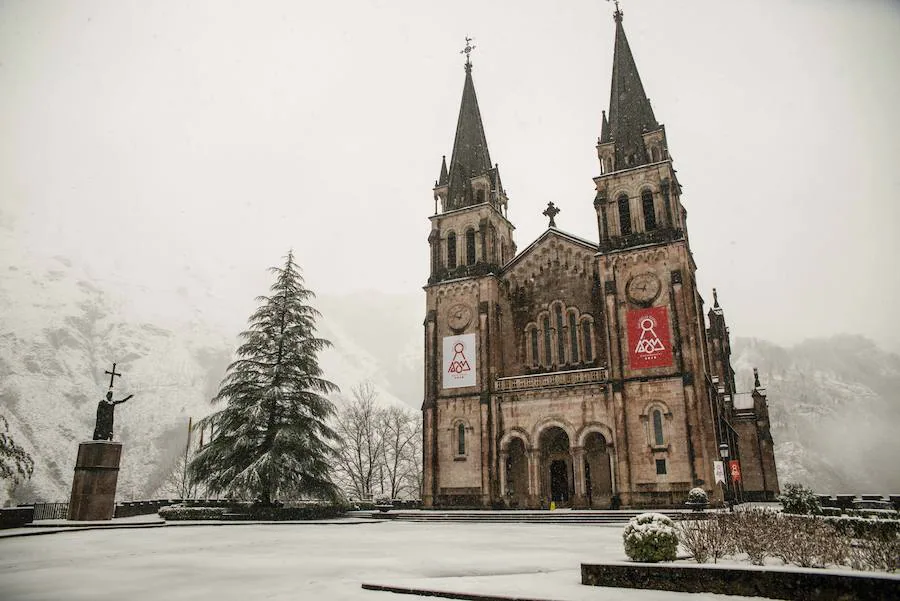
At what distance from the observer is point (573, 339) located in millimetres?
39969

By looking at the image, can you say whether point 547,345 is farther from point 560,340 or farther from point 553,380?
point 553,380

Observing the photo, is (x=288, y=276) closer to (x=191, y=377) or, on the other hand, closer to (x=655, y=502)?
(x=655, y=502)

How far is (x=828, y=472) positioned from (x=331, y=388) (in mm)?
131338

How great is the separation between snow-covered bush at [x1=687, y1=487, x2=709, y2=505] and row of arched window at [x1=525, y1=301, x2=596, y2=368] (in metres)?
11.3

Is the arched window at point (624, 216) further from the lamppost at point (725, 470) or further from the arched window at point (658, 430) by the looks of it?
the lamppost at point (725, 470)

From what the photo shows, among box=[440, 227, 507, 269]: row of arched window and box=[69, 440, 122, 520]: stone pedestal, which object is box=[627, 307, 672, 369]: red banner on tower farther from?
box=[69, 440, 122, 520]: stone pedestal

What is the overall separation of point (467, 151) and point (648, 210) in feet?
52.1

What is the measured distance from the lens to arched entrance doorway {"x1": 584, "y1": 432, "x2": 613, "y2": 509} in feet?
117

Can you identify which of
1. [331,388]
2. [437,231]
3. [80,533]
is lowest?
[80,533]

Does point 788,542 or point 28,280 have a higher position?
point 28,280

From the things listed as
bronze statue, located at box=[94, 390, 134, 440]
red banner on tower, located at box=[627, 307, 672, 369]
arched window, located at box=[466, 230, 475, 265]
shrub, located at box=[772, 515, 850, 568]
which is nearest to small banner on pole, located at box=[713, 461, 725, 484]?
red banner on tower, located at box=[627, 307, 672, 369]

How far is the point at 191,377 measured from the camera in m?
156

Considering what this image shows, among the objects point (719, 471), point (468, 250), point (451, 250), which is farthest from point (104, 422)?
point (719, 471)

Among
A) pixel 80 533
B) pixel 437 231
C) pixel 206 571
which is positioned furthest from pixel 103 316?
pixel 206 571
